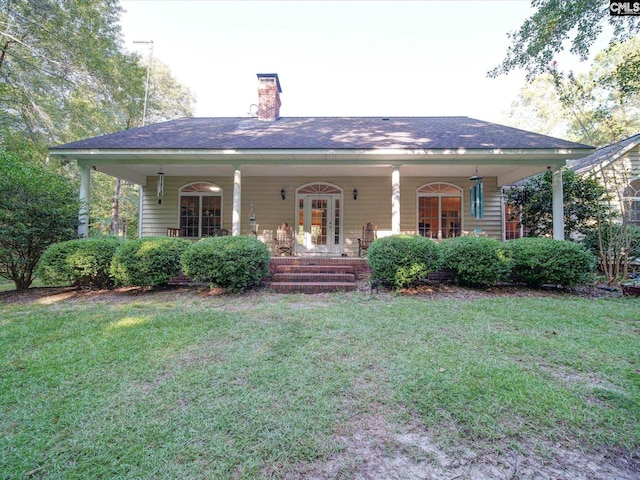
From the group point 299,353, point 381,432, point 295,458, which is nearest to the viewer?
point 295,458

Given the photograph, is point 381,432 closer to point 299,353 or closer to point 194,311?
point 299,353

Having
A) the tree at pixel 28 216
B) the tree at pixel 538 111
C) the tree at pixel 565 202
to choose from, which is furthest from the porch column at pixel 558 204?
the tree at pixel 538 111

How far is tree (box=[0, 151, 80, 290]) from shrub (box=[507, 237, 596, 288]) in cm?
929

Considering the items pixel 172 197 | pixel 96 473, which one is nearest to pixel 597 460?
pixel 96 473

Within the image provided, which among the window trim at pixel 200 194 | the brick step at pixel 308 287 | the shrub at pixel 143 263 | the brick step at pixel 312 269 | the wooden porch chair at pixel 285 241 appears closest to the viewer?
the shrub at pixel 143 263

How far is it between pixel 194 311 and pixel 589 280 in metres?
7.48

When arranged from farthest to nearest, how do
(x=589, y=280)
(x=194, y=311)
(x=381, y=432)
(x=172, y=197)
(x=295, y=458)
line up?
1. (x=172, y=197)
2. (x=589, y=280)
3. (x=194, y=311)
4. (x=381, y=432)
5. (x=295, y=458)

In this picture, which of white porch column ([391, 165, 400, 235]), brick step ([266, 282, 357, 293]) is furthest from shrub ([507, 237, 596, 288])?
brick step ([266, 282, 357, 293])

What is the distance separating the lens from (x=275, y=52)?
44.7 ft

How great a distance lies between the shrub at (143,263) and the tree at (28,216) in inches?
66.0

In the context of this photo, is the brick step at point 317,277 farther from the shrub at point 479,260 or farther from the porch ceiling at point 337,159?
the porch ceiling at point 337,159

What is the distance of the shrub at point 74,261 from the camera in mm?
5668

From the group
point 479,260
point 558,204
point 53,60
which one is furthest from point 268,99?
point 558,204

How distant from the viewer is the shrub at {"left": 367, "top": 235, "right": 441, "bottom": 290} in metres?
5.85
